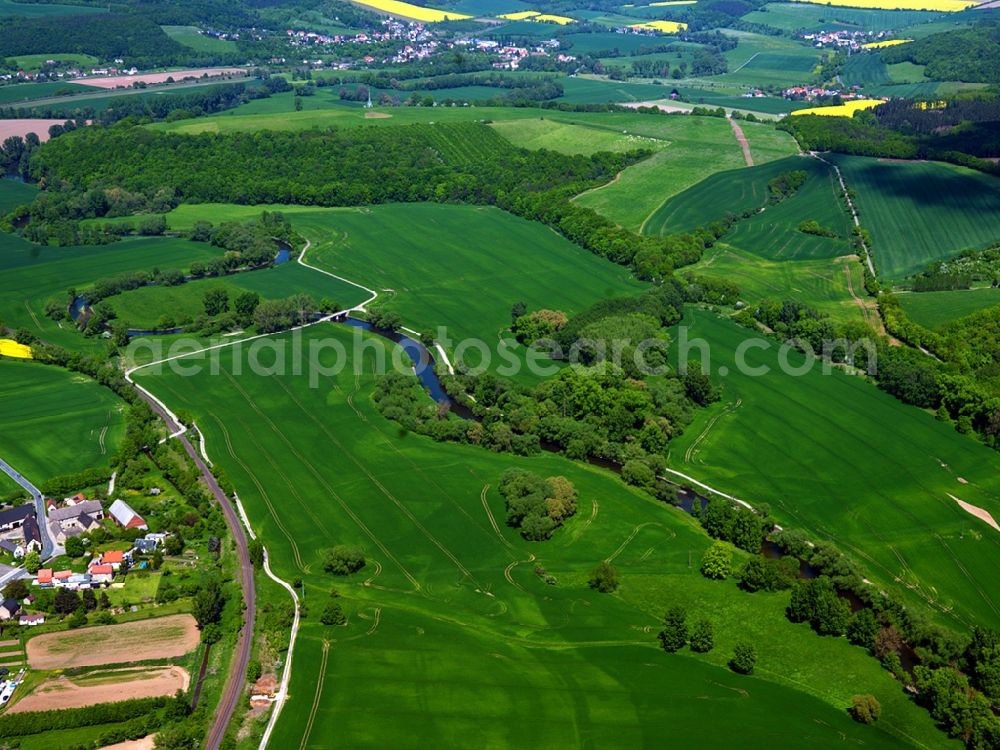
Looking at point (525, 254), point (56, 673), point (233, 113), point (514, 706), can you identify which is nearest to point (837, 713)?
point (514, 706)

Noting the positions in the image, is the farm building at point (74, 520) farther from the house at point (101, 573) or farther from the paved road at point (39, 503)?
the house at point (101, 573)

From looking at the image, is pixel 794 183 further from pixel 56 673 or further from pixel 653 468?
pixel 56 673

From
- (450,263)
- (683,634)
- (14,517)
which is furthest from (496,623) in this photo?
(450,263)

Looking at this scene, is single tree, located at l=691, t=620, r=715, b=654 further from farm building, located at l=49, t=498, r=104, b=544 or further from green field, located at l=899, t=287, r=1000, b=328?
green field, located at l=899, t=287, r=1000, b=328

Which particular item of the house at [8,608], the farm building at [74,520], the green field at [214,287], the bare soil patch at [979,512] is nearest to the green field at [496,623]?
the farm building at [74,520]

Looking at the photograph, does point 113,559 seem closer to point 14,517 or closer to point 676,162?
point 14,517

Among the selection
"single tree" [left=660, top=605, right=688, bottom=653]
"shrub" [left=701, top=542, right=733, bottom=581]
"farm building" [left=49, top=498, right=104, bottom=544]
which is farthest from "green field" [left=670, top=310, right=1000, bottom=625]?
"farm building" [left=49, top=498, right=104, bottom=544]
